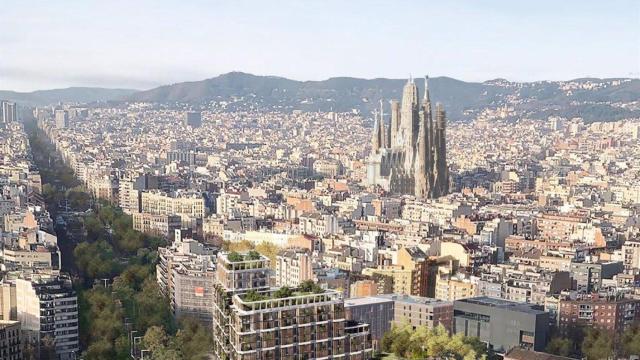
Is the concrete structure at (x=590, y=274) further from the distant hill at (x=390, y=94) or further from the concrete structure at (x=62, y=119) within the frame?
the concrete structure at (x=62, y=119)

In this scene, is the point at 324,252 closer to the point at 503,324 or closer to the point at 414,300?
the point at 414,300

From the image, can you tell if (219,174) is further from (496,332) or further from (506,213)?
(496,332)

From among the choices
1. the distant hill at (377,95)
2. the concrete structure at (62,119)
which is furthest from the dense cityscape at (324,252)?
the distant hill at (377,95)

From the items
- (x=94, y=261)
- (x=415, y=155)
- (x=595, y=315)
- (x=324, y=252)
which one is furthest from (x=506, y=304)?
(x=415, y=155)

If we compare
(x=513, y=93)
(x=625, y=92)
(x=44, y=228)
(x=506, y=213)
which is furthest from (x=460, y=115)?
(x=44, y=228)

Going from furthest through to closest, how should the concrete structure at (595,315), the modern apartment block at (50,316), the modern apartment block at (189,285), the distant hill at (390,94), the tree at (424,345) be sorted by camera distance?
the distant hill at (390,94), the modern apartment block at (189,285), the concrete structure at (595,315), the modern apartment block at (50,316), the tree at (424,345)
